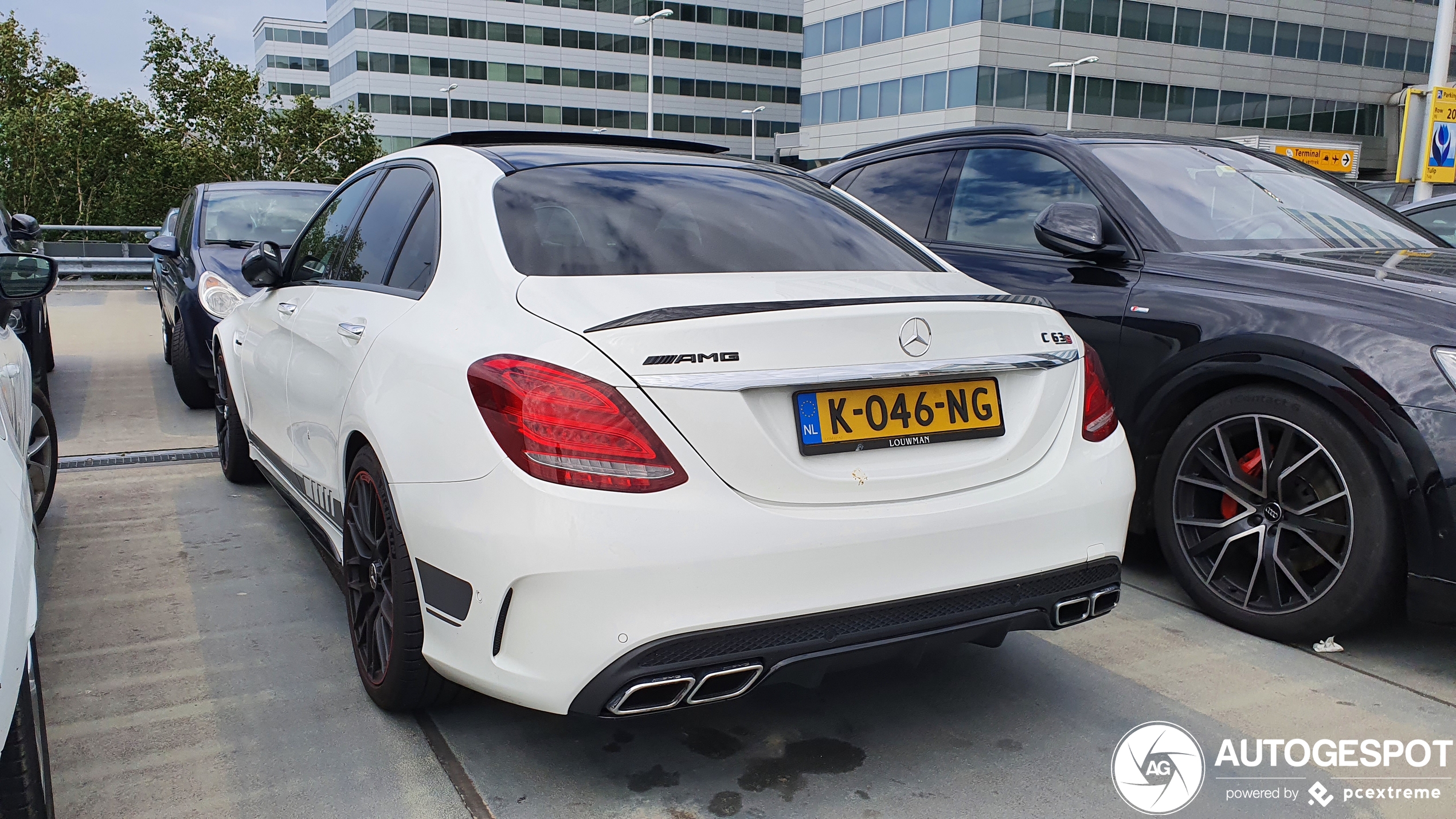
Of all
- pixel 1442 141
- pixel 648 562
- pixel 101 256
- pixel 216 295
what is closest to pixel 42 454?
pixel 216 295

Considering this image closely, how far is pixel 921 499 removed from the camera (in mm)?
2357

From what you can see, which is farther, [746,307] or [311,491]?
[311,491]

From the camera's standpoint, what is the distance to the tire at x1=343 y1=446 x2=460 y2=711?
2562 millimetres

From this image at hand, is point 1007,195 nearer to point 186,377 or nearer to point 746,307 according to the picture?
point 746,307

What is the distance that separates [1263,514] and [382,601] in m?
2.68

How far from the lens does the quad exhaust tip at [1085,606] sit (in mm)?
2520

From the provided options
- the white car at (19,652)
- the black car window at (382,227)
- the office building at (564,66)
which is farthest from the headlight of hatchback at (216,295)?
the office building at (564,66)

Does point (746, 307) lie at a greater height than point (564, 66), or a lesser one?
lesser

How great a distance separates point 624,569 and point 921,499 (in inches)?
27.1

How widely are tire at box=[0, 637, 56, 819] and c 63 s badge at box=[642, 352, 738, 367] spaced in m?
1.22

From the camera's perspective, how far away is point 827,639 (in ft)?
7.38

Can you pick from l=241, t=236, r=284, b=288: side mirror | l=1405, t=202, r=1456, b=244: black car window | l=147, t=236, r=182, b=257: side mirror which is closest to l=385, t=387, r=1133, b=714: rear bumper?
l=241, t=236, r=284, b=288: side mirror

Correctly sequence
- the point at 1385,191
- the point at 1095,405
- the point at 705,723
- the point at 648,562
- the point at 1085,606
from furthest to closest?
the point at 1385,191, the point at 705,723, the point at 1095,405, the point at 1085,606, the point at 648,562

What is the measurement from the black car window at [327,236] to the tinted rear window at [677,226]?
3.66ft
